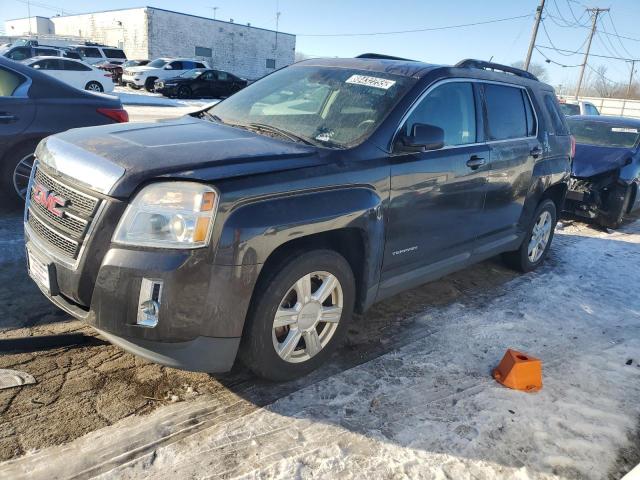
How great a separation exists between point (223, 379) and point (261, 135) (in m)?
1.55

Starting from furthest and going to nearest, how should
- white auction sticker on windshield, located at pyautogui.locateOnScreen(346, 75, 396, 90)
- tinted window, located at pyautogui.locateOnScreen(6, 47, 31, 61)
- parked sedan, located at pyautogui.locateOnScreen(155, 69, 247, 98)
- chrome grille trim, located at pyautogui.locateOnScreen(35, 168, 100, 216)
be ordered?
1. parked sedan, located at pyautogui.locateOnScreen(155, 69, 247, 98)
2. tinted window, located at pyautogui.locateOnScreen(6, 47, 31, 61)
3. white auction sticker on windshield, located at pyautogui.locateOnScreen(346, 75, 396, 90)
4. chrome grille trim, located at pyautogui.locateOnScreen(35, 168, 100, 216)

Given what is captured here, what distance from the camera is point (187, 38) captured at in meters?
44.0

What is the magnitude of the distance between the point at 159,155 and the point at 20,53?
75.8 feet

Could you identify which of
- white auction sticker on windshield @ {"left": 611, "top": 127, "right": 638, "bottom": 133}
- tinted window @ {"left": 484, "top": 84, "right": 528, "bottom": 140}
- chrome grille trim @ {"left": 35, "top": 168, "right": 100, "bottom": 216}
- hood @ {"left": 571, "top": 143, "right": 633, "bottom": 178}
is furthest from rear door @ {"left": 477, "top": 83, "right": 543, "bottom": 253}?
white auction sticker on windshield @ {"left": 611, "top": 127, "right": 638, "bottom": 133}

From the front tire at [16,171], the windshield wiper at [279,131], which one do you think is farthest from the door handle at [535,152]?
the front tire at [16,171]

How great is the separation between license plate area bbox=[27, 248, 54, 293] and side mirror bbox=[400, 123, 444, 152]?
2.19 m

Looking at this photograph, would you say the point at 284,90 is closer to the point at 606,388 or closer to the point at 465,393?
the point at 465,393

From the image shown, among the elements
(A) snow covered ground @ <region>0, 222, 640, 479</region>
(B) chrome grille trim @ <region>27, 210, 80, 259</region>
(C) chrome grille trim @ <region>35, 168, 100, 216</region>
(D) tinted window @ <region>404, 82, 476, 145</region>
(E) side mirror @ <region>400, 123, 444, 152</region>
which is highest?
(D) tinted window @ <region>404, 82, 476, 145</region>

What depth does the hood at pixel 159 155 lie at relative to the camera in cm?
250

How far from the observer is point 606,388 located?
3.38 meters

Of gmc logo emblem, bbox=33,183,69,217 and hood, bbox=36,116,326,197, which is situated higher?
hood, bbox=36,116,326,197

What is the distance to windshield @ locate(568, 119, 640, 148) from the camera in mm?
8359

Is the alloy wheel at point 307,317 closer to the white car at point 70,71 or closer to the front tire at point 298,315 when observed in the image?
the front tire at point 298,315

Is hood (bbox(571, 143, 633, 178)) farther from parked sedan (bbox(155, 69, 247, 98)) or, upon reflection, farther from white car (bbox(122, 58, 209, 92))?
white car (bbox(122, 58, 209, 92))
